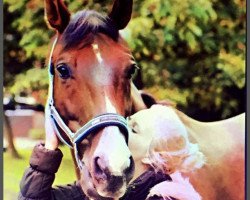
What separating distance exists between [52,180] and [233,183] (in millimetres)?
946

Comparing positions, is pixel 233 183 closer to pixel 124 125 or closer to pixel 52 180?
pixel 124 125

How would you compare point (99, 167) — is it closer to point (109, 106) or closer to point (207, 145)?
point (109, 106)

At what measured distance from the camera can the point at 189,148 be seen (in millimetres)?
3256

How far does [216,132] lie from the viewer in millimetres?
3305

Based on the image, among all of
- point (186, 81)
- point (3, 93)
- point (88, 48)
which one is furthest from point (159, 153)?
point (3, 93)

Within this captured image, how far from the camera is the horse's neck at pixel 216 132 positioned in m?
3.27

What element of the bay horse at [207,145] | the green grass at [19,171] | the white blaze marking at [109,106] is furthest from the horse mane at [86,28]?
the green grass at [19,171]

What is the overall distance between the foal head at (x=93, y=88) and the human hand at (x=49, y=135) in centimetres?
7

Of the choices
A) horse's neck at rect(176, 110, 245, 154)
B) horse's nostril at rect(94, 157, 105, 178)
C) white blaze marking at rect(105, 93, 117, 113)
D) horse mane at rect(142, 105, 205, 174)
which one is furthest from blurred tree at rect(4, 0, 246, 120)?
horse's nostril at rect(94, 157, 105, 178)

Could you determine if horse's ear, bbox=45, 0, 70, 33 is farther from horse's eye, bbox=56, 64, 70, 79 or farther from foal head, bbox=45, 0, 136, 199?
horse's eye, bbox=56, 64, 70, 79

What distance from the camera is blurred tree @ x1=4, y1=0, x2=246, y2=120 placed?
3.22 meters

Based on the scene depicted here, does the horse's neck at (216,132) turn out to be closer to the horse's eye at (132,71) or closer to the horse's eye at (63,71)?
the horse's eye at (132,71)

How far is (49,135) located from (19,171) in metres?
0.24

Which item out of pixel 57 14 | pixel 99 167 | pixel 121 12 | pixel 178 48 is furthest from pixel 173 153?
pixel 57 14
